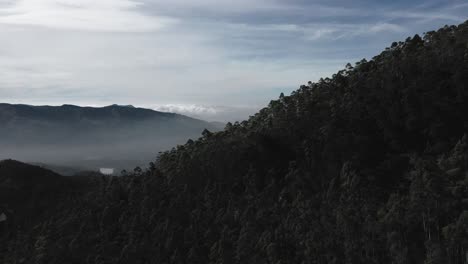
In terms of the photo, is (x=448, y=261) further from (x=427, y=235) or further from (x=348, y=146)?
(x=348, y=146)

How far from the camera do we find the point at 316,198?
9588cm

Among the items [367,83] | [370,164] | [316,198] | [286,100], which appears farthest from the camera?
[286,100]

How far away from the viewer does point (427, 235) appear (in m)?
74.0

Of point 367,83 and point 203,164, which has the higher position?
point 367,83

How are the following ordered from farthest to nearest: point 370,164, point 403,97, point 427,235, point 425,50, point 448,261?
point 425,50, point 403,97, point 370,164, point 427,235, point 448,261

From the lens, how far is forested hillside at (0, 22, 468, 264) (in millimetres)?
75688

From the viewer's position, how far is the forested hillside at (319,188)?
75688 mm

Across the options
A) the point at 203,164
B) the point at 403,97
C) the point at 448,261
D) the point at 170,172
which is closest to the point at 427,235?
the point at 448,261

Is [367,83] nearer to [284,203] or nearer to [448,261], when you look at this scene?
[284,203]

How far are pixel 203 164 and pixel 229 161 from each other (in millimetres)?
7642

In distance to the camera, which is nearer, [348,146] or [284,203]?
[284,203]

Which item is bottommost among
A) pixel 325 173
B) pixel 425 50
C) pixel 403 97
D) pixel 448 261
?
pixel 448 261

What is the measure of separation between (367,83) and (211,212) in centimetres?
4846

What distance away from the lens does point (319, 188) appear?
101500 mm
